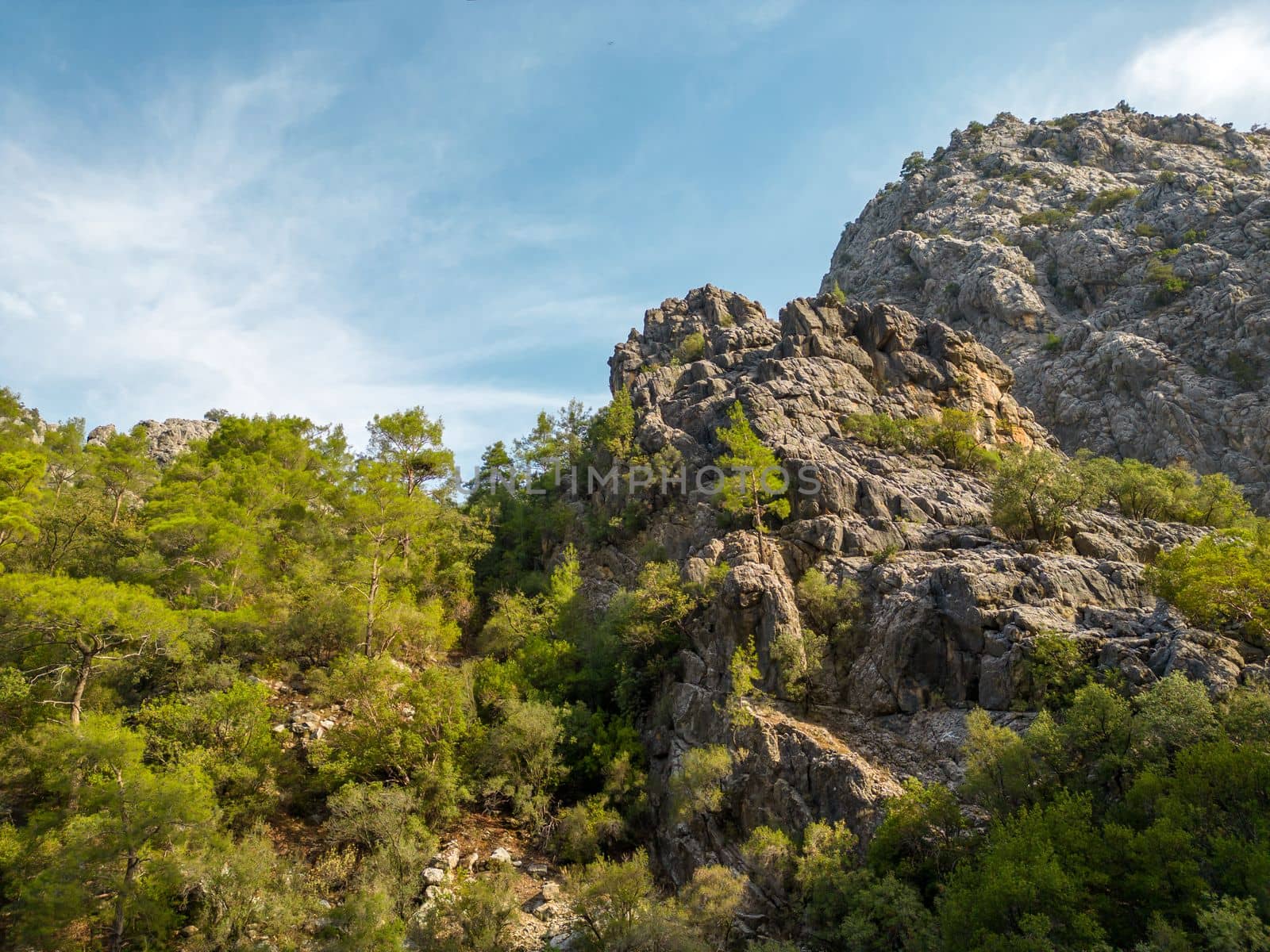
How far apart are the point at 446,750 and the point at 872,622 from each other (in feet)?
73.4

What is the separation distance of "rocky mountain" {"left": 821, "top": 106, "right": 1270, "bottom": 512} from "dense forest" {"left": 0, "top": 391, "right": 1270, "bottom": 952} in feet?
72.2

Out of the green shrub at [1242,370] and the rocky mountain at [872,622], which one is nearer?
the rocky mountain at [872,622]

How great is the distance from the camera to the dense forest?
21266mm

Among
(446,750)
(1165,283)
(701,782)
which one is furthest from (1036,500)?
(1165,283)

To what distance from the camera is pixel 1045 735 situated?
2453 centimetres

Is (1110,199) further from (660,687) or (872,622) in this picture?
(660,687)

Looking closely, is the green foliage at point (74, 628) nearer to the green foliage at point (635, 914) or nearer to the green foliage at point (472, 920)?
the green foliage at point (472, 920)

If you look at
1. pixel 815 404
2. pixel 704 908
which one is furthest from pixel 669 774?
pixel 815 404

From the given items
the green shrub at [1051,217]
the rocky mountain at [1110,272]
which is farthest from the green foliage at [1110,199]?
the green shrub at [1051,217]

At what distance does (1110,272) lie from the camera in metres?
81.6

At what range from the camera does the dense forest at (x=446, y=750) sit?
837 inches

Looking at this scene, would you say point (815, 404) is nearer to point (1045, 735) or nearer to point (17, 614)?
point (1045, 735)

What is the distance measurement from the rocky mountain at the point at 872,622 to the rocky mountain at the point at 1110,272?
2931 centimetres

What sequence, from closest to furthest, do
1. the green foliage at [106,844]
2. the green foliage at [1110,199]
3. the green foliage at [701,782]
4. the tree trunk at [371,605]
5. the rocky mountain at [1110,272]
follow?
the green foliage at [106,844] < the green foliage at [701,782] < the tree trunk at [371,605] < the rocky mountain at [1110,272] < the green foliage at [1110,199]
